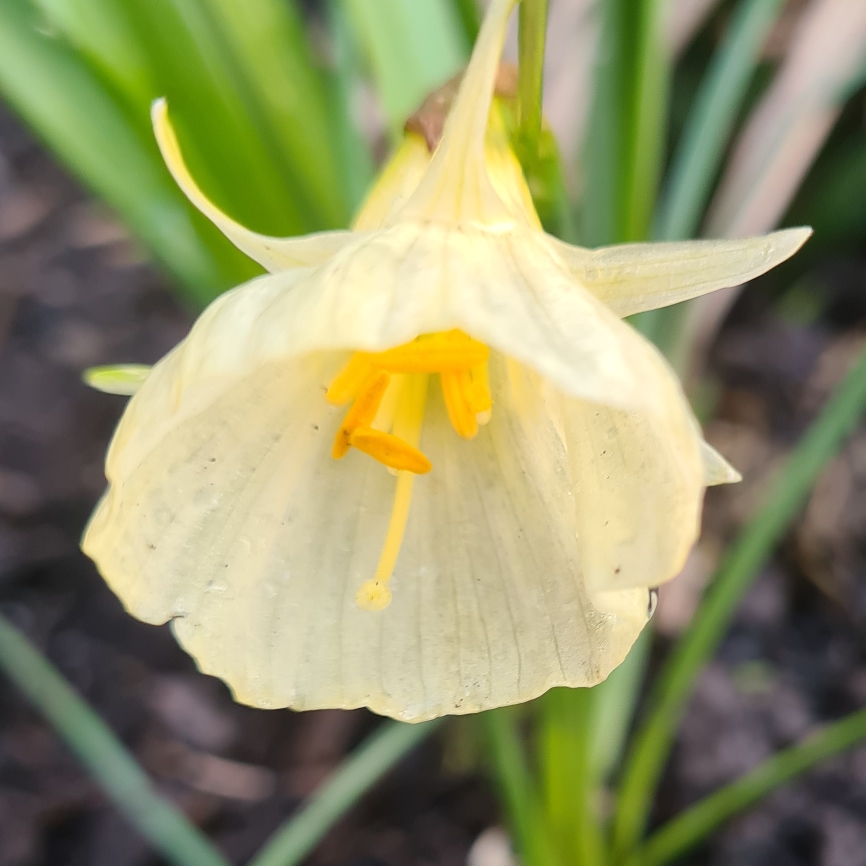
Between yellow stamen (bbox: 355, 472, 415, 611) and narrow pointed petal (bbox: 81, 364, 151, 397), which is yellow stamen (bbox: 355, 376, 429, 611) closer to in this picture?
yellow stamen (bbox: 355, 472, 415, 611)

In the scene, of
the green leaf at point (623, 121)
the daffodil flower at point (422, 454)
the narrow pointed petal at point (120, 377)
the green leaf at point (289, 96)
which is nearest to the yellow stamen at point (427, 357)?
the daffodil flower at point (422, 454)

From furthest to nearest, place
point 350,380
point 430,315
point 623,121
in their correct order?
point 623,121 < point 350,380 < point 430,315

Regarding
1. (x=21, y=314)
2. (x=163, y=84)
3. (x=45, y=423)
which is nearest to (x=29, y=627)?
(x=45, y=423)

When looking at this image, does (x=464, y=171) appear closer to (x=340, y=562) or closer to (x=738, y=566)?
(x=340, y=562)

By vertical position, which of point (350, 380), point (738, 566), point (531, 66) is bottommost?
point (738, 566)

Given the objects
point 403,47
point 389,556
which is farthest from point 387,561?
point 403,47

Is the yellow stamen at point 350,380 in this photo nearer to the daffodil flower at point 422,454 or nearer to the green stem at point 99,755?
the daffodil flower at point 422,454
